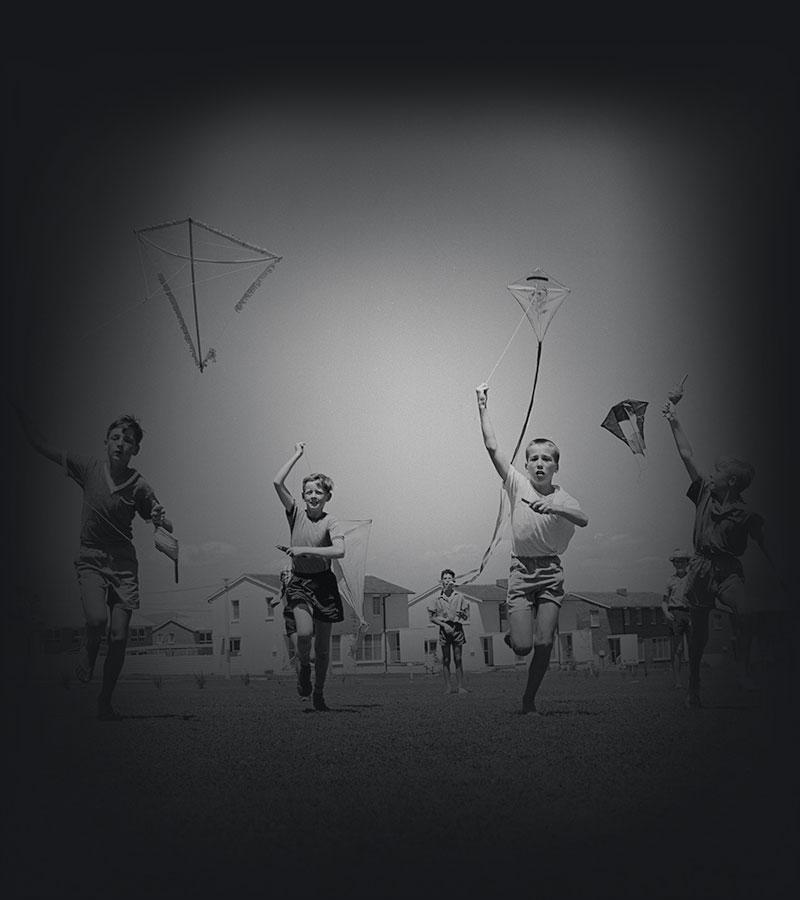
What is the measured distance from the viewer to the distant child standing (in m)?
4.01

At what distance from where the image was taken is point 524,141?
13.8 feet

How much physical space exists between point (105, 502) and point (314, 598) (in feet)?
3.15

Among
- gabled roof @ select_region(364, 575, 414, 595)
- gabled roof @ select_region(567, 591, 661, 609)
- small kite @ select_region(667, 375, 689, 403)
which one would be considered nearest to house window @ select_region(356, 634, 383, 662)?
gabled roof @ select_region(364, 575, 414, 595)

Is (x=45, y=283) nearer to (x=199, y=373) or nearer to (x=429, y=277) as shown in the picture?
(x=199, y=373)

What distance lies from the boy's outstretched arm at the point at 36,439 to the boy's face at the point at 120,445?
20 cm

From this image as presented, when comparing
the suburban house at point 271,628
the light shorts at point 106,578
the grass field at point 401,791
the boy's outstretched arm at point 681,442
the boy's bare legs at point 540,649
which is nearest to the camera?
the grass field at point 401,791

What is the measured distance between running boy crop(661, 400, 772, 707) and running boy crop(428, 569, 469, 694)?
97 cm

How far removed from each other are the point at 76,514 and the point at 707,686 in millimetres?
2728

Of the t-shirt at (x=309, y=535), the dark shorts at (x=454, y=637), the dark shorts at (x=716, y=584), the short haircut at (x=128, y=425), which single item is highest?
the short haircut at (x=128, y=425)

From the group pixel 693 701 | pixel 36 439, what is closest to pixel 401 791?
pixel 693 701

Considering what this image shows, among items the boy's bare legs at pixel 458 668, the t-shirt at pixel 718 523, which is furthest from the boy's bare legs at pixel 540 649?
the t-shirt at pixel 718 523

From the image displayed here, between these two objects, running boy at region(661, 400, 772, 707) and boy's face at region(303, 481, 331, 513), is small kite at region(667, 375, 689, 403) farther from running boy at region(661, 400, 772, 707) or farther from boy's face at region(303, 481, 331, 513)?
boy's face at region(303, 481, 331, 513)

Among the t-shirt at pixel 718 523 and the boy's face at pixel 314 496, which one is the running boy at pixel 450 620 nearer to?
the boy's face at pixel 314 496

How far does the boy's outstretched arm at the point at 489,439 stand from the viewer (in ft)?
12.9
